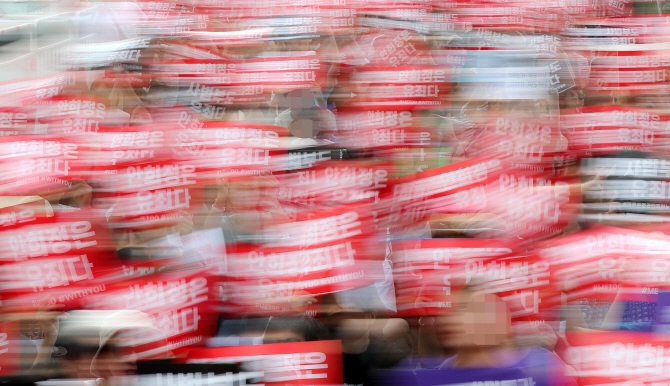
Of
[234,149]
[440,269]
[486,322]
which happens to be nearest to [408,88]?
[234,149]

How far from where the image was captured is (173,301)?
127 centimetres

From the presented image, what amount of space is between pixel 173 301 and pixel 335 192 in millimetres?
508

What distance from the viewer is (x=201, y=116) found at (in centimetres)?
171

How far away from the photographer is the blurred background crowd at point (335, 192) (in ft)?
3.78

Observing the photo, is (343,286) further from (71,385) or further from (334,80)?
(334,80)

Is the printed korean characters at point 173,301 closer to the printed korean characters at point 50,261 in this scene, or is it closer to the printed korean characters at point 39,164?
the printed korean characters at point 50,261

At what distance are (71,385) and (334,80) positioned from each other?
1.10m

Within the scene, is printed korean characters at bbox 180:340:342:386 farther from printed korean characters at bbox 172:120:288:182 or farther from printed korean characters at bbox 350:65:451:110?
printed korean characters at bbox 350:65:451:110

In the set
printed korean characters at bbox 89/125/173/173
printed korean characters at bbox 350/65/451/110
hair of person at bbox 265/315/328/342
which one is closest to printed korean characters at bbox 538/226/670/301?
hair of person at bbox 265/315/328/342

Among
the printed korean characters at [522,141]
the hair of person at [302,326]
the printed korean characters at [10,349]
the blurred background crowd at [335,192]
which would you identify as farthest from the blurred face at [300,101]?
the printed korean characters at [10,349]

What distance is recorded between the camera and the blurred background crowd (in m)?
1.15

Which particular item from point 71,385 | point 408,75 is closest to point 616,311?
point 408,75

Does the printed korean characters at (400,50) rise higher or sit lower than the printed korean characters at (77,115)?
higher

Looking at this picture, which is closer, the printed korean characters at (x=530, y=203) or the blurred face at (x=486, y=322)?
the blurred face at (x=486, y=322)
